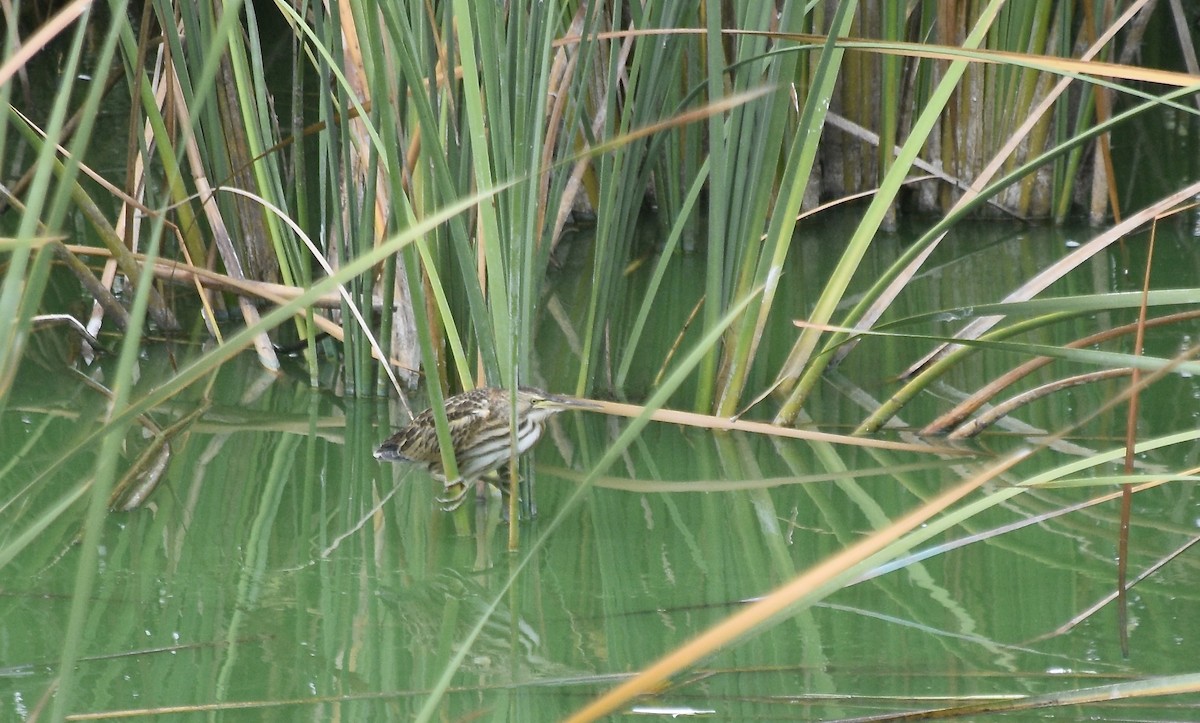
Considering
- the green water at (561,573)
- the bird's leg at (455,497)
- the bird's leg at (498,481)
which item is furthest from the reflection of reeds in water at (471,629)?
the bird's leg at (498,481)

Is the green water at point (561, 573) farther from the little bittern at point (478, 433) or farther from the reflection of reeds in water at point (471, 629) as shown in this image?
the little bittern at point (478, 433)

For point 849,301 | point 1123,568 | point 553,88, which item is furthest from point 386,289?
point 1123,568

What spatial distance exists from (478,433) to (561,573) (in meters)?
0.37

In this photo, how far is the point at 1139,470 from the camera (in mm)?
2898

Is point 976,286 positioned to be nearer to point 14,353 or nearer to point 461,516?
point 461,516

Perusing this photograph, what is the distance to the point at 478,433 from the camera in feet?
8.90

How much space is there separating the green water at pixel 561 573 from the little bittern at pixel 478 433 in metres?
0.11

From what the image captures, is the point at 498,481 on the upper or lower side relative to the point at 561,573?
upper

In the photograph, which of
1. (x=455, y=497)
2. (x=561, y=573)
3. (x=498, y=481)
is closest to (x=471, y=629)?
(x=561, y=573)

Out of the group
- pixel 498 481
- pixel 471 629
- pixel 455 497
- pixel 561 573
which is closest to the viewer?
pixel 471 629

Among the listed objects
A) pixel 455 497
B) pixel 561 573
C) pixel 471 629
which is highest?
pixel 455 497

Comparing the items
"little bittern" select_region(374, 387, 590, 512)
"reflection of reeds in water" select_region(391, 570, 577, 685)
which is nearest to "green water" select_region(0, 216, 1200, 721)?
"reflection of reeds in water" select_region(391, 570, 577, 685)

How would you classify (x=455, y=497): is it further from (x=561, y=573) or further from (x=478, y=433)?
(x=561, y=573)

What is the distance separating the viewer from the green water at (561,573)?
202cm
